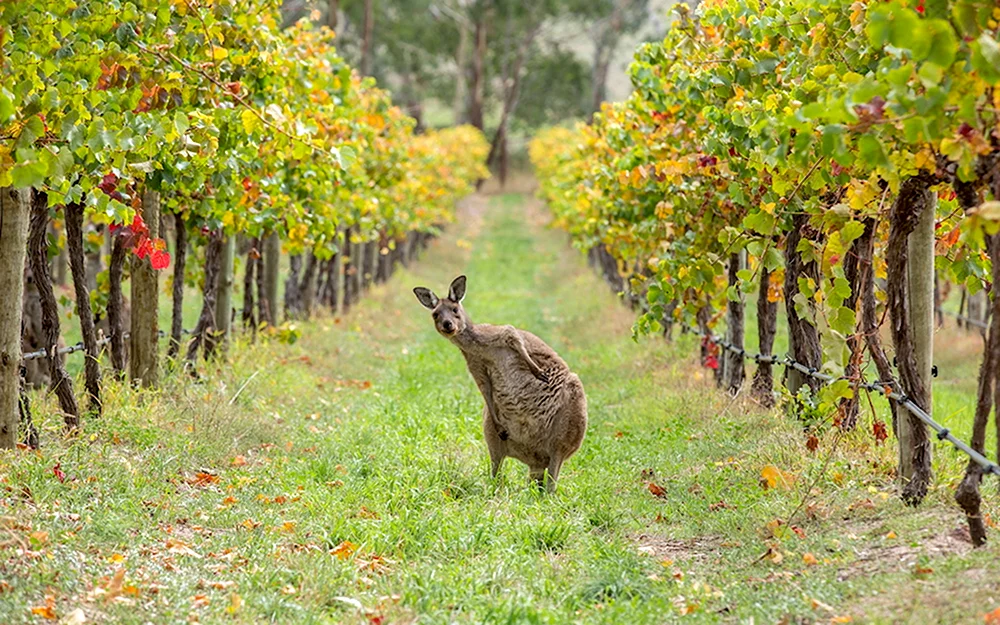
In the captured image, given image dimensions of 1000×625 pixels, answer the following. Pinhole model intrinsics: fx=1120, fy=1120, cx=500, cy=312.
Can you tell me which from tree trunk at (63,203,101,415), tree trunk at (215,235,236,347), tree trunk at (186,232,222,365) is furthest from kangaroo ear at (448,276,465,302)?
tree trunk at (215,235,236,347)

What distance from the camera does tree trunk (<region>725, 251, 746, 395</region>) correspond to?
1154cm

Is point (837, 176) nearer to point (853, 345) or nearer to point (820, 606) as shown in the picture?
point (853, 345)

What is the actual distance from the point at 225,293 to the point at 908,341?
839 centimetres

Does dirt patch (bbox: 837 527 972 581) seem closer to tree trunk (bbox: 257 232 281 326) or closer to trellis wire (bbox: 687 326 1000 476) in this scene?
trellis wire (bbox: 687 326 1000 476)

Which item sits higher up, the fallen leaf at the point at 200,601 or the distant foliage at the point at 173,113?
the distant foliage at the point at 173,113

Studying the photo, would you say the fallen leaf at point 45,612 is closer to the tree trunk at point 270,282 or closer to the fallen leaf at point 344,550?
the fallen leaf at point 344,550

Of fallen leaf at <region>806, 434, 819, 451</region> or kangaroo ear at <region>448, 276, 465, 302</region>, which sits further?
kangaroo ear at <region>448, 276, 465, 302</region>

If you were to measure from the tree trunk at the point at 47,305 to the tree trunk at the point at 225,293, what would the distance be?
4016 millimetres

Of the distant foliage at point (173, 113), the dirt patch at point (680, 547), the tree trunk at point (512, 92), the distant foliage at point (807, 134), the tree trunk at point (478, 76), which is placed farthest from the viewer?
the tree trunk at point (512, 92)

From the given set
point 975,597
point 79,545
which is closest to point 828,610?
point 975,597

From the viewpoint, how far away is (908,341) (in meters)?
6.79

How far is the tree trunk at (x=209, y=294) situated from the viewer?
12477mm

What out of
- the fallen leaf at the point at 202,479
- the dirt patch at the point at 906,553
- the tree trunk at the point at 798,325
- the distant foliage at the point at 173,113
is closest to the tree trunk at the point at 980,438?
the dirt patch at the point at 906,553

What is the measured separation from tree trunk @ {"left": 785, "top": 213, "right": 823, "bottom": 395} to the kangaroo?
214 cm
